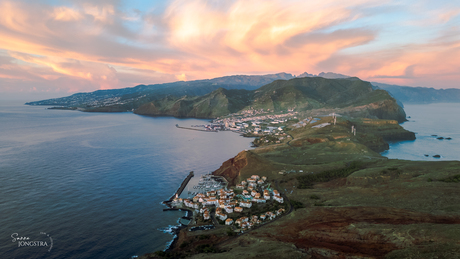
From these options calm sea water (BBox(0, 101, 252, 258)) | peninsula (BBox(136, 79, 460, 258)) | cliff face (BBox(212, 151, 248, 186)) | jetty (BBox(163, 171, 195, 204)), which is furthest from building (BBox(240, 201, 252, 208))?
cliff face (BBox(212, 151, 248, 186))

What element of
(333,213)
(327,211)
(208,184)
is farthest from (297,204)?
(208,184)

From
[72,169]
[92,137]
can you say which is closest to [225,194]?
[72,169]

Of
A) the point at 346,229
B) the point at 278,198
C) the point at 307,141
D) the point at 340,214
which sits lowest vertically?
the point at 278,198

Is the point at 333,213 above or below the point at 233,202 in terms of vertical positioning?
above

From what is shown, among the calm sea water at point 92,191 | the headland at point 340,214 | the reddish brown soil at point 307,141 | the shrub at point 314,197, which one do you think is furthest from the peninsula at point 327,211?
the reddish brown soil at point 307,141

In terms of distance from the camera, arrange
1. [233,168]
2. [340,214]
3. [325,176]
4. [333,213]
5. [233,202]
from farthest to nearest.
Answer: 1. [233,168]
2. [325,176]
3. [233,202]
4. [333,213]
5. [340,214]

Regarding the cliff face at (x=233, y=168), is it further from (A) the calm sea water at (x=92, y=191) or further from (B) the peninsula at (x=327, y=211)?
(A) the calm sea water at (x=92, y=191)

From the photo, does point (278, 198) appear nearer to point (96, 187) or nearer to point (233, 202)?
point (233, 202)

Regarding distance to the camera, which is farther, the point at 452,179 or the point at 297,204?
the point at 297,204
